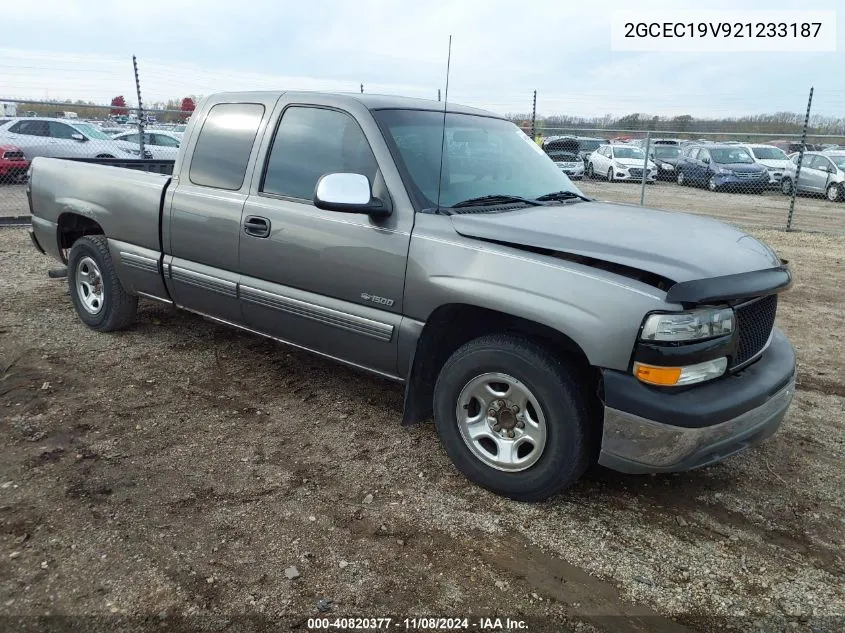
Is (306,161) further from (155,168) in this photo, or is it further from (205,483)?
(155,168)

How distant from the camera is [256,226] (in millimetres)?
3809

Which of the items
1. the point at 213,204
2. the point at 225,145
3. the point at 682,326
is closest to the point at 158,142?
the point at 225,145

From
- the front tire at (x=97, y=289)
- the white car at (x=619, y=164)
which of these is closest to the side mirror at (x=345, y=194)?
the front tire at (x=97, y=289)

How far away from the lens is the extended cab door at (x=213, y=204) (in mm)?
3982

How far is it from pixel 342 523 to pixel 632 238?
6.03 ft

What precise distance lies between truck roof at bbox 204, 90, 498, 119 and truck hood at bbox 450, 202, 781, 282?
0.91m

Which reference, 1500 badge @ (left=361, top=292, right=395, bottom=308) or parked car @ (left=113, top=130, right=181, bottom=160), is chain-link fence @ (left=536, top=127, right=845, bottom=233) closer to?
→ parked car @ (left=113, top=130, right=181, bottom=160)

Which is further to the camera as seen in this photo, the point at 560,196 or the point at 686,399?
the point at 560,196

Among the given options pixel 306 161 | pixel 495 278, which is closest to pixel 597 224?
pixel 495 278

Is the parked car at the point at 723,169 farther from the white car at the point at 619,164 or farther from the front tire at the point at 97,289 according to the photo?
the front tire at the point at 97,289

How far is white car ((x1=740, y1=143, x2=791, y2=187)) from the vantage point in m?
20.2

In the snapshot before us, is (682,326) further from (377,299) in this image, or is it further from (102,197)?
(102,197)

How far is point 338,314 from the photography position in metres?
3.52

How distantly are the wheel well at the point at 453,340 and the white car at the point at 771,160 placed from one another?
19482 millimetres
